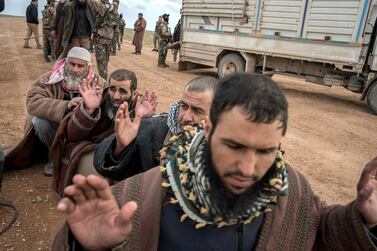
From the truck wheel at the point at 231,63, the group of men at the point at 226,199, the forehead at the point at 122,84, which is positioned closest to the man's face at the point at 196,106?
the group of men at the point at 226,199

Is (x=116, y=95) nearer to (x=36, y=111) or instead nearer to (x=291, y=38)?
(x=36, y=111)

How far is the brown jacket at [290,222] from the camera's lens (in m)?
1.32

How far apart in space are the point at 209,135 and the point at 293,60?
8608mm

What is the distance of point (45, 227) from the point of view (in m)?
2.94

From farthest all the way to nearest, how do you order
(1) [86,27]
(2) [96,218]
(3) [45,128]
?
(1) [86,27] → (3) [45,128] → (2) [96,218]

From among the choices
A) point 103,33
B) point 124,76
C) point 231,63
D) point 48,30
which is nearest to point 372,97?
point 231,63

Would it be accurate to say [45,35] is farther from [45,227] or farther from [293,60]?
[45,227]

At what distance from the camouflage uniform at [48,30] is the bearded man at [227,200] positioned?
10.4 meters

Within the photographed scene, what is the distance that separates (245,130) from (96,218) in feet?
1.94

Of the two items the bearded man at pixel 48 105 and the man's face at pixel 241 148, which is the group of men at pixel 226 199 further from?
the bearded man at pixel 48 105

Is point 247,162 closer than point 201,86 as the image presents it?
Yes

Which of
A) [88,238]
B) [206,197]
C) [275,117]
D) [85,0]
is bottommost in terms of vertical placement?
[88,238]

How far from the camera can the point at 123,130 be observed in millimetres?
2225

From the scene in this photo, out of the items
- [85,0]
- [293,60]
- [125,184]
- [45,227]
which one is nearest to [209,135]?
[125,184]
